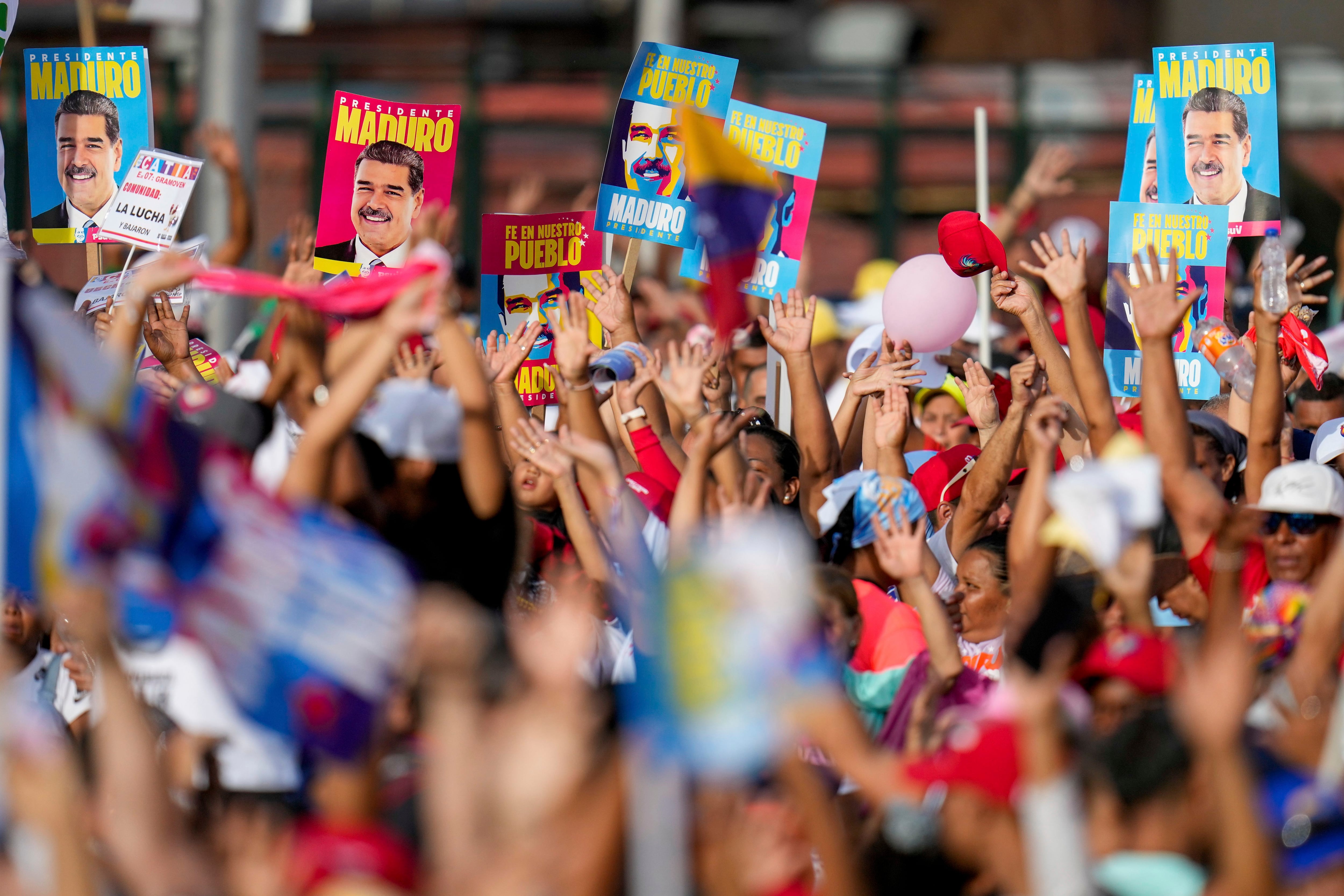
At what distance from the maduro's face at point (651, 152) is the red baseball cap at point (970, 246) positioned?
997 mm

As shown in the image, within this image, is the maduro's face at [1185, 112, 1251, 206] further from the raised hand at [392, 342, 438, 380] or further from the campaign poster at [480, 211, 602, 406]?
the raised hand at [392, 342, 438, 380]

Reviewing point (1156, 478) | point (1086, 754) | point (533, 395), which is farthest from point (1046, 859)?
point (533, 395)

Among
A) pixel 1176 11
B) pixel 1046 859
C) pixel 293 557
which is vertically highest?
pixel 1176 11

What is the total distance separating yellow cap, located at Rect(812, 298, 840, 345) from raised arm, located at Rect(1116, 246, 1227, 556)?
370 centimetres

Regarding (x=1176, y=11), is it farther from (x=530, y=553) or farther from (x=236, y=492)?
(x=236, y=492)

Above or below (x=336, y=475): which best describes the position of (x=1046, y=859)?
below

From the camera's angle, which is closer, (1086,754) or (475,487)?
(1086,754)

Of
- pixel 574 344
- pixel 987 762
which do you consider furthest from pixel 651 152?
pixel 987 762

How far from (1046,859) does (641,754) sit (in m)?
0.69

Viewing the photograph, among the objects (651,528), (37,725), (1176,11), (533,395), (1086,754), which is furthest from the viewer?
(1176,11)

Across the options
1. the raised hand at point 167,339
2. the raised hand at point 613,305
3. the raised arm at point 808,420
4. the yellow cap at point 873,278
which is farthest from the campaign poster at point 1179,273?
the yellow cap at point 873,278

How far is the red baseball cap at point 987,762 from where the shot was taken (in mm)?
3215

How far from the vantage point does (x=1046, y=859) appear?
9.82 feet

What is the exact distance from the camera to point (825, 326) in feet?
30.5
